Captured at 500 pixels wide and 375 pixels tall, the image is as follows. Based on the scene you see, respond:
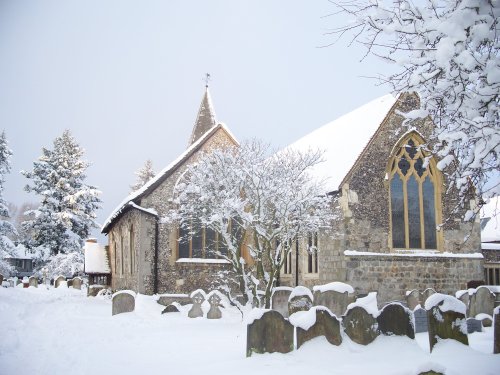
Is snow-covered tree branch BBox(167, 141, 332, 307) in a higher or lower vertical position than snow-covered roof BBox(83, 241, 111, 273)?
higher

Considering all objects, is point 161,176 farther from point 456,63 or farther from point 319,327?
point 456,63

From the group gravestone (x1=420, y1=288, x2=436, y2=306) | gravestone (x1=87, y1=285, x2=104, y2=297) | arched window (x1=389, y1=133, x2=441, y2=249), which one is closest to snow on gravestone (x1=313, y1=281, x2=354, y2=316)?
gravestone (x1=420, y1=288, x2=436, y2=306)

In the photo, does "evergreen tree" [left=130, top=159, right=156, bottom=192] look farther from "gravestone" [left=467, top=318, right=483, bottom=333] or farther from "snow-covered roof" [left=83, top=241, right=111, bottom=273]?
"gravestone" [left=467, top=318, right=483, bottom=333]

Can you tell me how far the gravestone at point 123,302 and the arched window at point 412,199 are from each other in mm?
8824

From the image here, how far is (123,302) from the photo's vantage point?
14000 mm

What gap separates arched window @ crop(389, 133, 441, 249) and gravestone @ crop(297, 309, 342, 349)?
934cm

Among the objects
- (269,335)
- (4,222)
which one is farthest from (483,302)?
(4,222)

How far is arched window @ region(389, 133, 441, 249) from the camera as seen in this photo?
53.4ft

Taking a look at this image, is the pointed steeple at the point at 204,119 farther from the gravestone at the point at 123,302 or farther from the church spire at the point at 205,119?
the gravestone at the point at 123,302

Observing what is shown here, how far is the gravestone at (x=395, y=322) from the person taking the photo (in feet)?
24.8

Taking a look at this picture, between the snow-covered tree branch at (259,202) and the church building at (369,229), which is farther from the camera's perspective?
the church building at (369,229)

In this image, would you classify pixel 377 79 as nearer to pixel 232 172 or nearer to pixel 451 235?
pixel 232 172

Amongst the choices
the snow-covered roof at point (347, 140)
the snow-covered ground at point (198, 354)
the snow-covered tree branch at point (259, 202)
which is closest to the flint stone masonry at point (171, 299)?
the snow-covered tree branch at point (259, 202)

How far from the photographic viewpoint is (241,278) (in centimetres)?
1340
